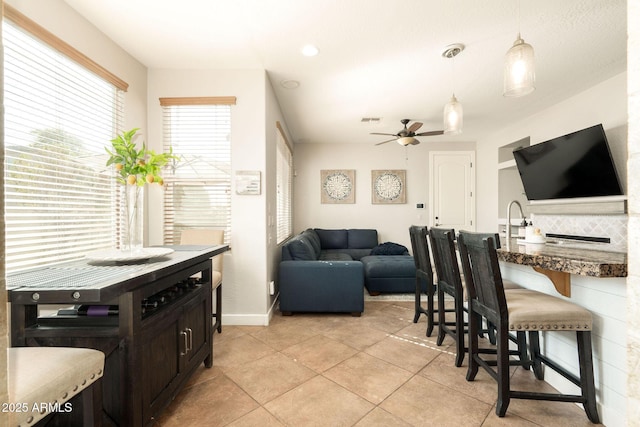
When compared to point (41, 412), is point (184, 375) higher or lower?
lower

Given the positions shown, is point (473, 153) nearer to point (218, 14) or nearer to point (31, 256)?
point (218, 14)

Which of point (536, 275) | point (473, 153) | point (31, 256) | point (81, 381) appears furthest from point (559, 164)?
point (31, 256)

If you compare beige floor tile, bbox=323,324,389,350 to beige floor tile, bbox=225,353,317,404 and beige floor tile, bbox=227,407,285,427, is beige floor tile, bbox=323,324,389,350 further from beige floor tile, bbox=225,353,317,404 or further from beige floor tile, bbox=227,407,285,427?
beige floor tile, bbox=227,407,285,427

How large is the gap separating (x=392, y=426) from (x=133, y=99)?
3281 millimetres

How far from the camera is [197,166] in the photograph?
2.74 meters

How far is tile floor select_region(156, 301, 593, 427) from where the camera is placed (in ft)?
4.77

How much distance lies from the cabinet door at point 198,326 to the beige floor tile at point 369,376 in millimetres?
862

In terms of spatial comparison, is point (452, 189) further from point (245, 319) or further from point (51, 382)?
point (51, 382)

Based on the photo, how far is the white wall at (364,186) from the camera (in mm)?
5496

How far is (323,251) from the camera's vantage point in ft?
16.9

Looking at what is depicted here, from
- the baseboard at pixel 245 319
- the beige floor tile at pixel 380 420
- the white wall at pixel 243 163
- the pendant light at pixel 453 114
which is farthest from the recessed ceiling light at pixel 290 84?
the beige floor tile at pixel 380 420

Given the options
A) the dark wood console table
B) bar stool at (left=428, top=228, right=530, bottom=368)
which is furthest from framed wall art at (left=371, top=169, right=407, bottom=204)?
the dark wood console table

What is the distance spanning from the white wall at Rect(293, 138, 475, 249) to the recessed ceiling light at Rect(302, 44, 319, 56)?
3.14 meters

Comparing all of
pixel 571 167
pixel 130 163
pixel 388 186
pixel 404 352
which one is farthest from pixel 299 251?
pixel 571 167
